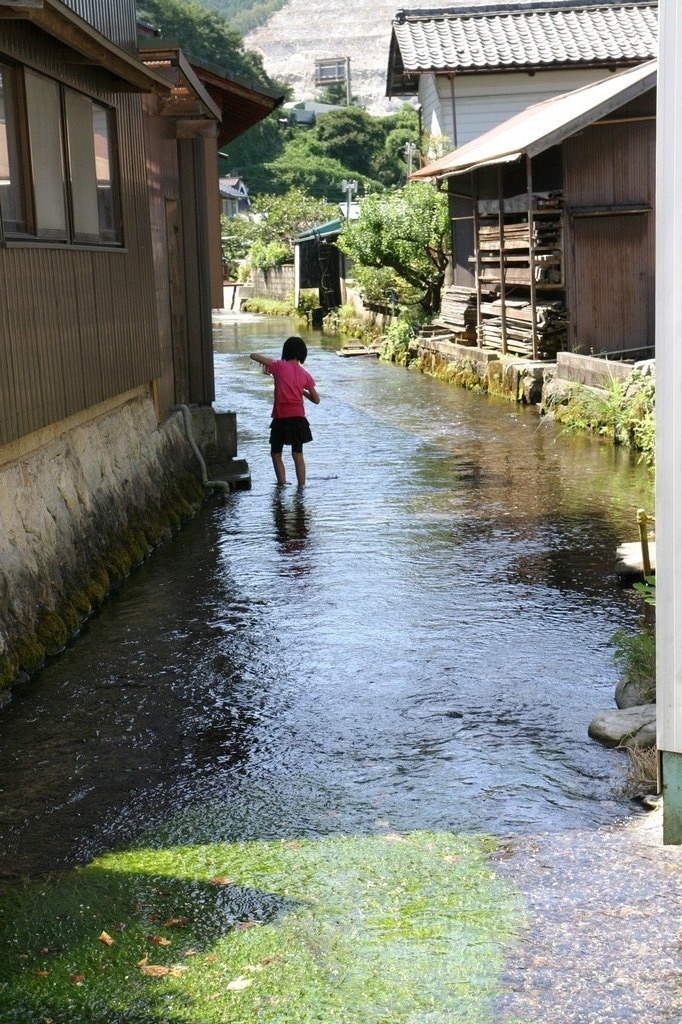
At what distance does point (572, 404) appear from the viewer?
17.7 meters

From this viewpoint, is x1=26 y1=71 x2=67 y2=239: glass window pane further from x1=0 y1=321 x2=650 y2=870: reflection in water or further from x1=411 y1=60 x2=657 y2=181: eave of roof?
x1=411 y1=60 x2=657 y2=181: eave of roof

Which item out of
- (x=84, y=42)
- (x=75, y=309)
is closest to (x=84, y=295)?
(x=75, y=309)

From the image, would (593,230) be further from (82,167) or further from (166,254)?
(82,167)

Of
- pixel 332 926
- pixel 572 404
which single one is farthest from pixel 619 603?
pixel 572 404

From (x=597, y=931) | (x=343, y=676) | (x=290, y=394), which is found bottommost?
(x=343, y=676)

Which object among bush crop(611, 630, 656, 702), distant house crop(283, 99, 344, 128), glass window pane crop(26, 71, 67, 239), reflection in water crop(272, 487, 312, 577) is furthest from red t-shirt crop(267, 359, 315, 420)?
distant house crop(283, 99, 344, 128)

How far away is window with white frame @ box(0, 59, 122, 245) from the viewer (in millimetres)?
7906

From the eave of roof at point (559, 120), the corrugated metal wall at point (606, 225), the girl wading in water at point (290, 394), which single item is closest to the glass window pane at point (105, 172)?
the girl wading in water at point (290, 394)

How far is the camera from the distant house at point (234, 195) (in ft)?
238

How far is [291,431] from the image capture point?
13.5 meters

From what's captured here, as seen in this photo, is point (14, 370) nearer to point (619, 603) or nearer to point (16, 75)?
point (16, 75)

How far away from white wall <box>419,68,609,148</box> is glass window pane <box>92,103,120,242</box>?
73.8 ft

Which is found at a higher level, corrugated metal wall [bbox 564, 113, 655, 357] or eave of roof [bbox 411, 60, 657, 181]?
eave of roof [bbox 411, 60, 657, 181]

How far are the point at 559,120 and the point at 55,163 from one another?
12582 millimetres
